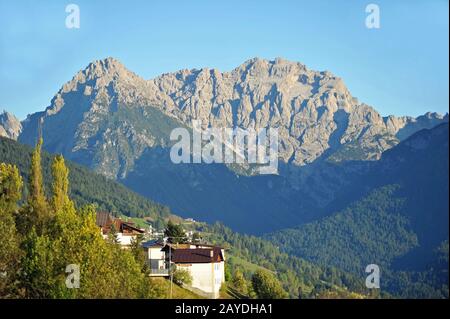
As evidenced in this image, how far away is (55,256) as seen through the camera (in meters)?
98.3

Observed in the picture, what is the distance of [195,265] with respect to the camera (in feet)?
445

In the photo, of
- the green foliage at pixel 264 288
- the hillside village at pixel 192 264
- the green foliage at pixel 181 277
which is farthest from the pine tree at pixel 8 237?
the green foliage at pixel 264 288

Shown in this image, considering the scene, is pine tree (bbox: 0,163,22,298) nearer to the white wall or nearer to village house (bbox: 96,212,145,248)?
village house (bbox: 96,212,145,248)

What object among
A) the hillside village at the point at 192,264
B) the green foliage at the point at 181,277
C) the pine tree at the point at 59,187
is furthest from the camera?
the hillside village at the point at 192,264

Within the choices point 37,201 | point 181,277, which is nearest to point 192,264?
point 181,277

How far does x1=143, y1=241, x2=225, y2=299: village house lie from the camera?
133 m

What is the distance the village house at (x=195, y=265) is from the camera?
133125 millimetres

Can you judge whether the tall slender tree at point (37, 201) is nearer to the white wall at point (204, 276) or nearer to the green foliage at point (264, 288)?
the white wall at point (204, 276)

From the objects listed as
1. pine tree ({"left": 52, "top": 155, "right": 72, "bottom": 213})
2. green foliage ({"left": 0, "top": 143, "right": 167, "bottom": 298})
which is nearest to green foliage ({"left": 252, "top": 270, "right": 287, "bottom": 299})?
pine tree ({"left": 52, "top": 155, "right": 72, "bottom": 213})

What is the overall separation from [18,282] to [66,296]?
13.6m
